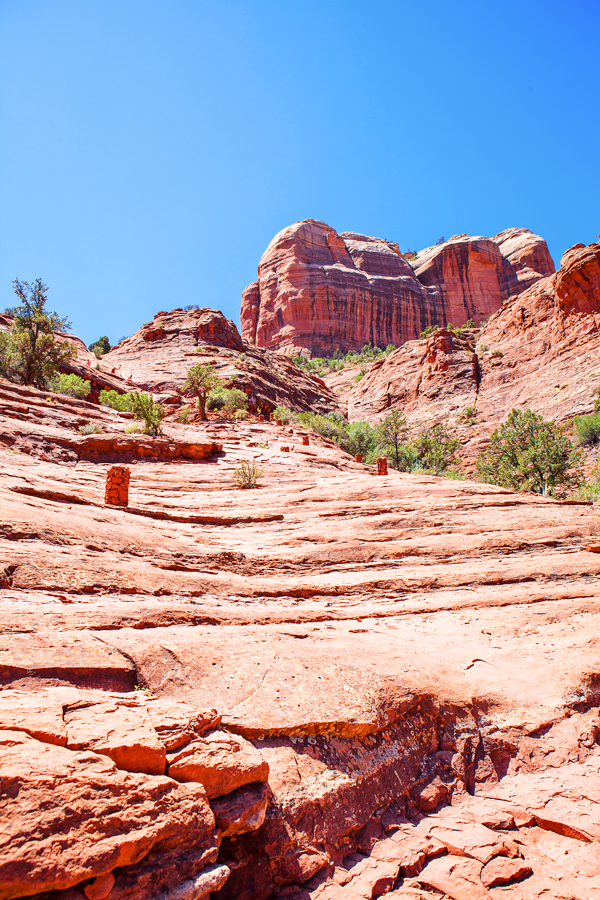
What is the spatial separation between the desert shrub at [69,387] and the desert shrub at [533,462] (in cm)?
2270

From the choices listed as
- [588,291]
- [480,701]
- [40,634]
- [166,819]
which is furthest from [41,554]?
[588,291]

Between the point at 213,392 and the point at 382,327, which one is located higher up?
the point at 382,327

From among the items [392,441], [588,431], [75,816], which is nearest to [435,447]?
[392,441]

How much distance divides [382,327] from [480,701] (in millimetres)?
77834

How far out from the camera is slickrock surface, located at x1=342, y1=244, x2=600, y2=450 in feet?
118

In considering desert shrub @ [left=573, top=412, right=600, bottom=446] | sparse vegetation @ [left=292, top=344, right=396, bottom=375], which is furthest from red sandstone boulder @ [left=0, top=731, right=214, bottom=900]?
sparse vegetation @ [left=292, top=344, right=396, bottom=375]

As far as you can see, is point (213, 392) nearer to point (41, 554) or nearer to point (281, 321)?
point (41, 554)

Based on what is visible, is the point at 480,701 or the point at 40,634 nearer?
the point at 40,634

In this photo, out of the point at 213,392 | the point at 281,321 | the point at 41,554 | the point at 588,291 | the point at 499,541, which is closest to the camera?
the point at 41,554

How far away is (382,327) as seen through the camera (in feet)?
255

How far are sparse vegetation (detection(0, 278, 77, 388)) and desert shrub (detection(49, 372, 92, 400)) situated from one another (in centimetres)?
50

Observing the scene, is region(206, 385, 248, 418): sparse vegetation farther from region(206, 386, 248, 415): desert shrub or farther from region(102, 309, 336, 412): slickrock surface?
region(102, 309, 336, 412): slickrock surface

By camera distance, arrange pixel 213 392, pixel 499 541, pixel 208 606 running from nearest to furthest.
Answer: pixel 208 606, pixel 499 541, pixel 213 392

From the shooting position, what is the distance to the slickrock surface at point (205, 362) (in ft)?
124
